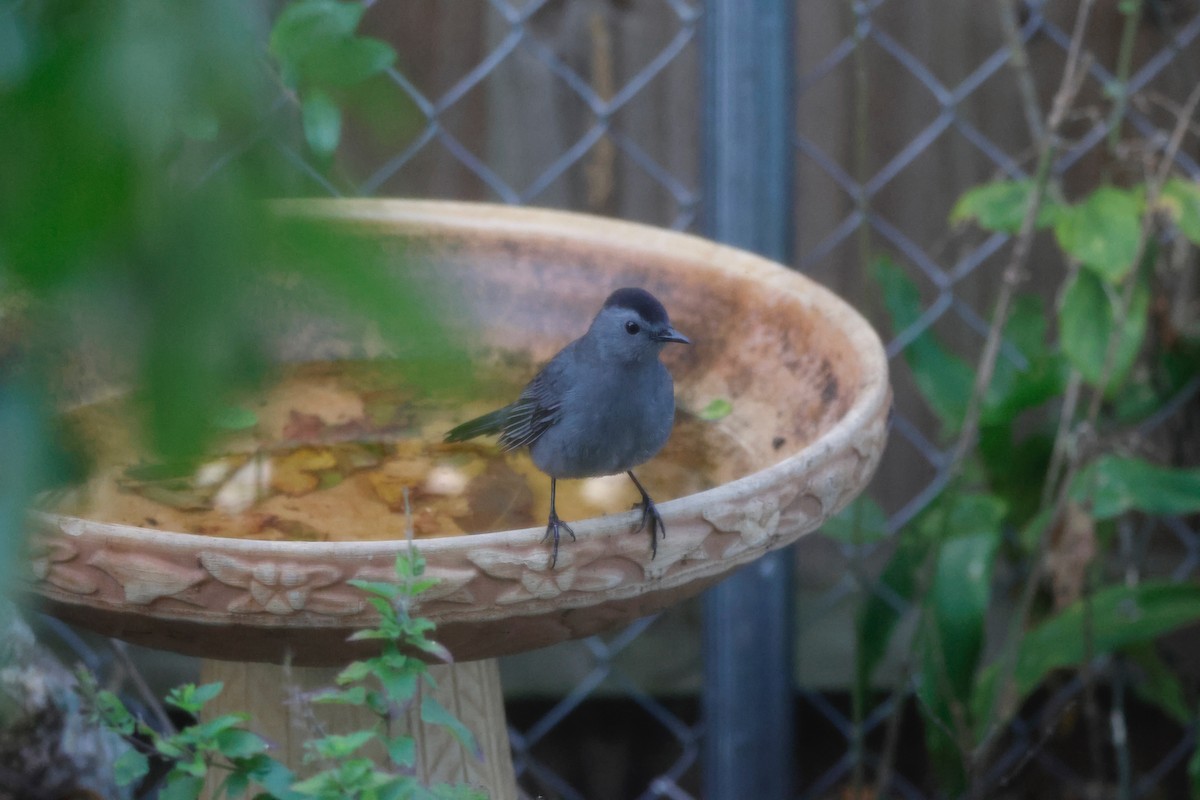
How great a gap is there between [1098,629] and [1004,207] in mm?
973

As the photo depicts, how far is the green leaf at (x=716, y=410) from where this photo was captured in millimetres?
2135

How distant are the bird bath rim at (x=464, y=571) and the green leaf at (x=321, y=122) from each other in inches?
24.0

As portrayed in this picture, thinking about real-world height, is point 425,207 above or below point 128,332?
below

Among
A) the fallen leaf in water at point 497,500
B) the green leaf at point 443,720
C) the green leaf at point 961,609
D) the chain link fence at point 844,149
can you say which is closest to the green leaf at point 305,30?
the green leaf at point 443,720

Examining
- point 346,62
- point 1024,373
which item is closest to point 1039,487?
point 1024,373

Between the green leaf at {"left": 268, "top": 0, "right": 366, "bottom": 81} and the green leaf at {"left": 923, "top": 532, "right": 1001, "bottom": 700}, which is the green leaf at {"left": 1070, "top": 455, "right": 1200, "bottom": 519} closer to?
the green leaf at {"left": 923, "top": 532, "right": 1001, "bottom": 700}

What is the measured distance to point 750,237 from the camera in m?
2.78

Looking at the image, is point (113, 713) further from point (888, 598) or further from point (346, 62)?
point (888, 598)

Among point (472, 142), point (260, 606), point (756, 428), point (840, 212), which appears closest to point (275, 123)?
point (260, 606)

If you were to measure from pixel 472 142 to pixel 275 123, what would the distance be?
2.69 metres

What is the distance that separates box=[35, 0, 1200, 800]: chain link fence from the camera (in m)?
3.10

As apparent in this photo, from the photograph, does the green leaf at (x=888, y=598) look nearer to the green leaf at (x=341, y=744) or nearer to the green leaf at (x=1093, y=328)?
the green leaf at (x=1093, y=328)

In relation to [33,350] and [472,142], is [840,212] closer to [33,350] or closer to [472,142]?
[472,142]

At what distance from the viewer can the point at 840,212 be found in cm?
333
